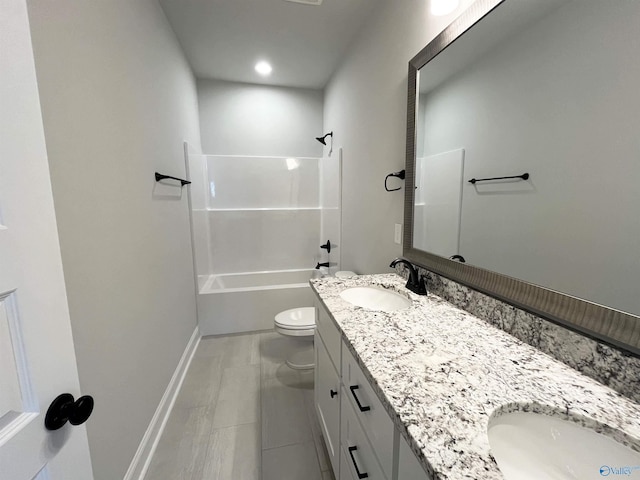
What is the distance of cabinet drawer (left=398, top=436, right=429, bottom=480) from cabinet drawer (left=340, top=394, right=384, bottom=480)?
5.1 inches

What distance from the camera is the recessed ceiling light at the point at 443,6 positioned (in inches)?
45.1

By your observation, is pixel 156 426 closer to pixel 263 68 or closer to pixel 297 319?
pixel 297 319

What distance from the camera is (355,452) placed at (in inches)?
36.0

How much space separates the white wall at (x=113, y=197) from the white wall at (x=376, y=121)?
4.81ft

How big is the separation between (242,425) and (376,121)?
219 centimetres

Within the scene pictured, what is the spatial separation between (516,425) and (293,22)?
8.54 feet

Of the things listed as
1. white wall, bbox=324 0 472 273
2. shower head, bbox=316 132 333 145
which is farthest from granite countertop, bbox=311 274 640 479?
shower head, bbox=316 132 333 145

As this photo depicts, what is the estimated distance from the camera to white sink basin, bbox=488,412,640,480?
52 cm

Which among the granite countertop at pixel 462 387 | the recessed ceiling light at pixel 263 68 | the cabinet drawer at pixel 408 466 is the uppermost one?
the recessed ceiling light at pixel 263 68

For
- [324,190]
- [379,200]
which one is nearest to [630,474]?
[379,200]

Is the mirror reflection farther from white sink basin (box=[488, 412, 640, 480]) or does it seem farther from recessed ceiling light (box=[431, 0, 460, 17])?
Result: white sink basin (box=[488, 412, 640, 480])

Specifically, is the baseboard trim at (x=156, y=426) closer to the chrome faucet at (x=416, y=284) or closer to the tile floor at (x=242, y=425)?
→ the tile floor at (x=242, y=425)

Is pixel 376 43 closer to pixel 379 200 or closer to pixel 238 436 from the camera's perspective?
pixel 379 200

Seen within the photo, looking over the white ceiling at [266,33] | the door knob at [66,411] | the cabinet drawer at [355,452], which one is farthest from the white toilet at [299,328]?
the white ceiling at [266,33]
